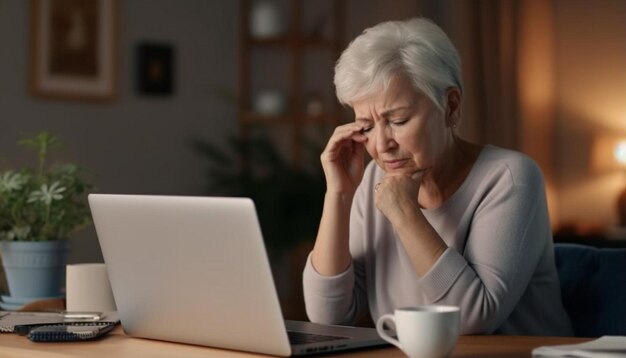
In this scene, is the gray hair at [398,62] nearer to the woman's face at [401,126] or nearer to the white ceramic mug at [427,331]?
the woman's face at [401,126]

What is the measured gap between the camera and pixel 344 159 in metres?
2.14

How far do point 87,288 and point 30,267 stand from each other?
39 cm

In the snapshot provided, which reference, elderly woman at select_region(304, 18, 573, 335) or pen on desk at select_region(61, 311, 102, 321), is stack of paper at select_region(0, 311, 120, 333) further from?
elderly woman at select_region(304, 18, 573, 335)

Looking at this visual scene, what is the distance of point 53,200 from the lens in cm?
248

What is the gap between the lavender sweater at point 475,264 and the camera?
1.85m

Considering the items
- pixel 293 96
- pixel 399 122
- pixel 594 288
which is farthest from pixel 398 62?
pixel 293 96

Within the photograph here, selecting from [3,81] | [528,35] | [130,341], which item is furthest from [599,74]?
[130,341]

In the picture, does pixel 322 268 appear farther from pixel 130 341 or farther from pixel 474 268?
pixel 130 341

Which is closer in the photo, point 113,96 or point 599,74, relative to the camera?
point 113,96

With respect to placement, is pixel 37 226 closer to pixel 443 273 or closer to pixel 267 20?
pixel 443 273

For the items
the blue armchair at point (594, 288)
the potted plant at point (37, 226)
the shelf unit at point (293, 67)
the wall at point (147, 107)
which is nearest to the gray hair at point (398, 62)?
the blue armchair at point (594, 288)

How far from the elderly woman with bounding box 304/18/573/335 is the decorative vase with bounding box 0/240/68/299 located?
26.7 inches

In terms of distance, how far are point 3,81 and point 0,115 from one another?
148mm

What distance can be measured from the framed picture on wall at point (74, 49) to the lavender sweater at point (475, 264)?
9.74 ft
